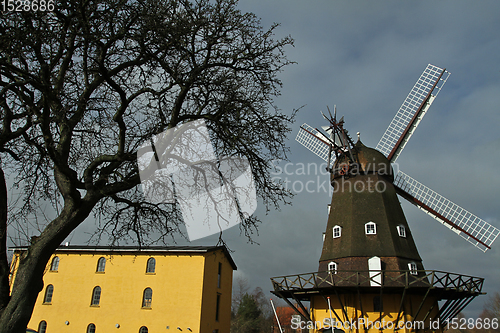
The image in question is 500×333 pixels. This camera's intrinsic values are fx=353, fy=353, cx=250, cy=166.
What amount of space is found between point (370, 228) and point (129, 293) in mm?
18949

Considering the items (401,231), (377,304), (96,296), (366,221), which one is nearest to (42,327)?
(96,296)

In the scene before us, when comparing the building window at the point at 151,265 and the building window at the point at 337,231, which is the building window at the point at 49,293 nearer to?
the building window at the point at 151,265

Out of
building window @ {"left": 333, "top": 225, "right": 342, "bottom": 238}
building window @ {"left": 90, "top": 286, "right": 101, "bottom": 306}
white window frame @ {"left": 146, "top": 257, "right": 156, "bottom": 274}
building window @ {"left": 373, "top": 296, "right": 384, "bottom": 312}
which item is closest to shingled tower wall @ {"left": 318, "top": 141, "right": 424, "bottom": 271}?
building window @ {"left": 333, "top": 225, "right": 342, "bottom": 238}

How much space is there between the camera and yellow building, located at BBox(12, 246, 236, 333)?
2616cm

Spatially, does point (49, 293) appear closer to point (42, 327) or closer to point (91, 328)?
point (42, 327)

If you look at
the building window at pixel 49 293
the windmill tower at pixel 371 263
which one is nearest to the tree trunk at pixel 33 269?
the windmill tower at pixel 371 263

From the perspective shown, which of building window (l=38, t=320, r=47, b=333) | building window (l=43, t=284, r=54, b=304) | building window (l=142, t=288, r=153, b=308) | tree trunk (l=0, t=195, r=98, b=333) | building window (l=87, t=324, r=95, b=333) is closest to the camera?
tree trunk (l=0, t=195, r=98, b=333)

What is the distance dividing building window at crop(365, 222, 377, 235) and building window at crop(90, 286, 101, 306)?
21149mm

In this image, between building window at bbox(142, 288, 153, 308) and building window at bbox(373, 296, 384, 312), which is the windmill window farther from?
building window at bbox(373, 296, 384, 312)

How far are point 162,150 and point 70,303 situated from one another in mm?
26552

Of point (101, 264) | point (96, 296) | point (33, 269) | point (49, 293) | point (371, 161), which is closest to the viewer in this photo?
point (33, 269)

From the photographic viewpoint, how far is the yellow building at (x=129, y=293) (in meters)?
26.2

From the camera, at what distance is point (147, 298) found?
2697 centimetres

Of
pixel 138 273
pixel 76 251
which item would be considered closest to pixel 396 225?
pixel 138 273
